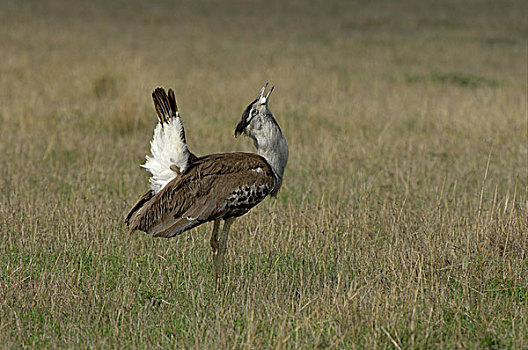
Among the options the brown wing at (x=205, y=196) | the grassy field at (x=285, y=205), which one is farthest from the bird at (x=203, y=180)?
the grassy field at (x=285, y=205)

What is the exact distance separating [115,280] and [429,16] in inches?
1056

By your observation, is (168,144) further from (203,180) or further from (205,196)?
(205,196)

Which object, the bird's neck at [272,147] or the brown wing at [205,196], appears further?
the bird's neck at [272,147]

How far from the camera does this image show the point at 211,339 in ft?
13.9

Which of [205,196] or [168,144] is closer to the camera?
[205,196]

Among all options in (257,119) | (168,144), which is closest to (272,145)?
(257,119)

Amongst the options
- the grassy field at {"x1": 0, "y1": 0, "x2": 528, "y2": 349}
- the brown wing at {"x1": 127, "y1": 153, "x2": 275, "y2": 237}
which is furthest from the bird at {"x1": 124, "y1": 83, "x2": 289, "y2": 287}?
the grassy field at {"x1": 0, "y1": 0, "x2": 528, "y2": 349}

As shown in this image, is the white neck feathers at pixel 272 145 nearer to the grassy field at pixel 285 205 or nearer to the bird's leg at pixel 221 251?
the bird's leg at pixel 221 251

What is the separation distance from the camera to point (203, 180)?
5168 millimetres

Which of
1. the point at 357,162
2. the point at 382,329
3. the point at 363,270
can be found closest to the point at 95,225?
the point at 363,270

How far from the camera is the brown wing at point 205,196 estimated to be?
505 centimetres

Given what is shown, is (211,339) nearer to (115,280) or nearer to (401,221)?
(115,280)

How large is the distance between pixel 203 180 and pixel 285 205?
8.71 ft

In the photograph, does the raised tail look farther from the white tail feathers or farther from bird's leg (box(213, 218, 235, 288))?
bird's leg (box(213, 218, 235, 288))
